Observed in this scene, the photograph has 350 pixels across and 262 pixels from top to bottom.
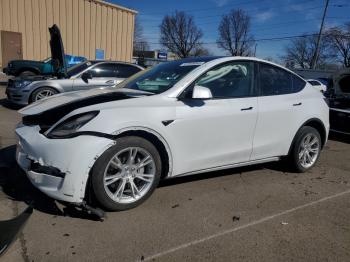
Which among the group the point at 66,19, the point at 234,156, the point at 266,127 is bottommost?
→ the point at 234,156

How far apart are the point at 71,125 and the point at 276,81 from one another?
2745 millimetres

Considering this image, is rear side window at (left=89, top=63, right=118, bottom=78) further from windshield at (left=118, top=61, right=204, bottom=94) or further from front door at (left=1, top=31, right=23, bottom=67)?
front door at (left=1, top=31, right=23, bottom=67)

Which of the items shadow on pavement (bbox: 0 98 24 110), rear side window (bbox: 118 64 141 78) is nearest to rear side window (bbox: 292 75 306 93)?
rear side window (bbox: 118 64 141 78)

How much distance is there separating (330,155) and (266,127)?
252 centimetres

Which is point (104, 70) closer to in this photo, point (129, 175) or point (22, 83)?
point (22, 83)

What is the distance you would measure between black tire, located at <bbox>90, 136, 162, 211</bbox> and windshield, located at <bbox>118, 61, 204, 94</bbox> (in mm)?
694

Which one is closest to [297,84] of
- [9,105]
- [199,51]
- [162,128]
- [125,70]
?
[162,128]

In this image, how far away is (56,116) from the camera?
3531 mm

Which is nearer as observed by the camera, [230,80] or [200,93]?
[200,93]

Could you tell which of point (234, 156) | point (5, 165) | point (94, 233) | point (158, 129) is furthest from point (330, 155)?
point (5, 165)

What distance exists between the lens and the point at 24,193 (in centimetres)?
380

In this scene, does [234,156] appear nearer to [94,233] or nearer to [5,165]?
[94,233]

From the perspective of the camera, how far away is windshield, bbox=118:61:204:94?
398cm

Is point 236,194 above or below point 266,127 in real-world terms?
below
